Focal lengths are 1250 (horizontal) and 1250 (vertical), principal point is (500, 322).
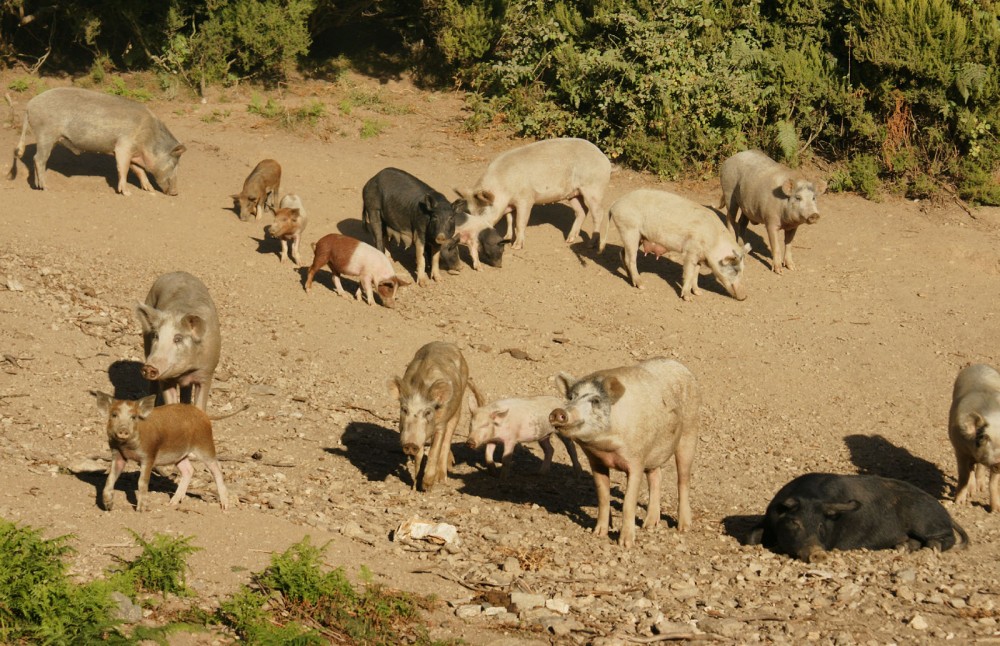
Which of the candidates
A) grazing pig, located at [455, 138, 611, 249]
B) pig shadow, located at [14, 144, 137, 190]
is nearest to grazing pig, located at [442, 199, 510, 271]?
grazing pig, located at [455, 138, 611, 249]

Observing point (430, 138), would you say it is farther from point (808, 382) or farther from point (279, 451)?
point (279, 451)

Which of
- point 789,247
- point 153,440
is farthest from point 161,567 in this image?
point 789,247

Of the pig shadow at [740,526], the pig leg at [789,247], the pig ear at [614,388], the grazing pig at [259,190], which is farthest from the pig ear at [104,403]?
the pig leg at [789,247]

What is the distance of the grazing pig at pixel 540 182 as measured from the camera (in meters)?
16.3

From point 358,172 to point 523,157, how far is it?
2.72 metres

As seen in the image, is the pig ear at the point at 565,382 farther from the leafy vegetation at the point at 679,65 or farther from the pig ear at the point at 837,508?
the leafy vegetation at the point at 679,65

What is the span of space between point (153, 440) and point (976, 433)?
6811 millimetres

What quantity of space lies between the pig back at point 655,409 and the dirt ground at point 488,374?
72 centimetres

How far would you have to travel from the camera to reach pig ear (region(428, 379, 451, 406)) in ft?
31.2

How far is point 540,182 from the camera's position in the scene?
1639 centimetres

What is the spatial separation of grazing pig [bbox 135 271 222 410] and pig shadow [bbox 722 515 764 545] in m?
4.37

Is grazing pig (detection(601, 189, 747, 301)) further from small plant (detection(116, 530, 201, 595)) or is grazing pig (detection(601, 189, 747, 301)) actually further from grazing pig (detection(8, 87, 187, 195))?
small plant (detection(116, 530, 201, 595))

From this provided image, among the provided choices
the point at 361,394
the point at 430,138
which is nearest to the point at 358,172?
the point at 430,138

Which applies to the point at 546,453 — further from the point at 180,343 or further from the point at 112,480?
the point at 112,480
